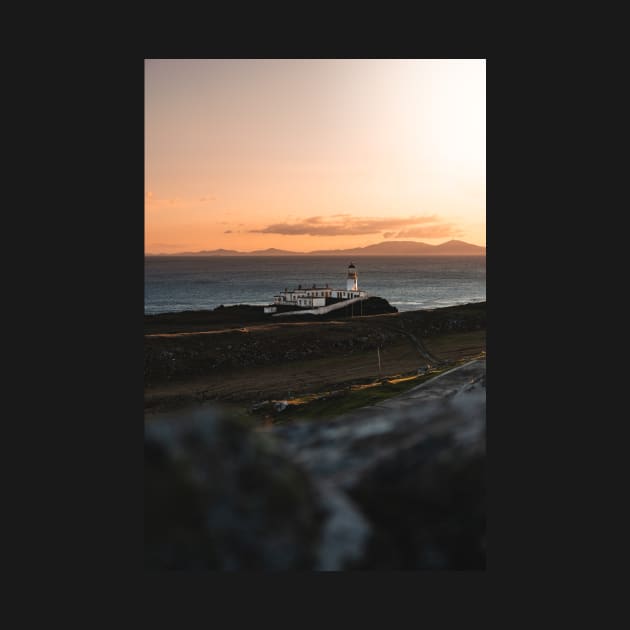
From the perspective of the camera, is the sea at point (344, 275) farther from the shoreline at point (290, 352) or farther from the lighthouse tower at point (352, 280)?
the shoreline at point (290, 352)

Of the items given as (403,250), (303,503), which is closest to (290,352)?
(403,250)

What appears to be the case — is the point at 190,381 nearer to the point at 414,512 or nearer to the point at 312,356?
the point at 312,356

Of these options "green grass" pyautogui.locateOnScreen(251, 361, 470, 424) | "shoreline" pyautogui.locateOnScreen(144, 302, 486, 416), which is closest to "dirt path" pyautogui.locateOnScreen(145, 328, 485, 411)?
"shoreline" pyautogui.locateOnScreen(144, 302, 486, 416)

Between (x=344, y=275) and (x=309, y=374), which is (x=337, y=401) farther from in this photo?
(x=344, y=275)

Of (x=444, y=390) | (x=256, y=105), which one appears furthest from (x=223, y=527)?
(x=256, y=105)

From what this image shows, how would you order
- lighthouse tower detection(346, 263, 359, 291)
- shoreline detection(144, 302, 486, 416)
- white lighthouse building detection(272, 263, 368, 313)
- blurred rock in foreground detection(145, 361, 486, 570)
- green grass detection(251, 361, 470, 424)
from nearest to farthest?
blurred rock in foreground detection(145, 361, 486, 570) → green grass detection(251, 361, 470, 424) → shoreline detection(144, 302, 486, 416) → lighthouse tower detection(346, 263, 359, 291) → white lighthouse building detection(272, 263, 368, 313)

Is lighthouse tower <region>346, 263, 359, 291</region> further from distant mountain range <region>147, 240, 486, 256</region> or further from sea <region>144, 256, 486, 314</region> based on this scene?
distant mountain range <region>147, 240, 486, 256</region>
